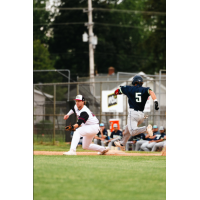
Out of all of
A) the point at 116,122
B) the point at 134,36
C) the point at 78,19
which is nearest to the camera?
the point at 116,122

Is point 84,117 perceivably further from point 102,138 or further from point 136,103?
point 102,138

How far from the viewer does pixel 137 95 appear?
27.1 feet

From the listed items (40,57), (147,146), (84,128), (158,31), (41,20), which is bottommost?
(147,146)

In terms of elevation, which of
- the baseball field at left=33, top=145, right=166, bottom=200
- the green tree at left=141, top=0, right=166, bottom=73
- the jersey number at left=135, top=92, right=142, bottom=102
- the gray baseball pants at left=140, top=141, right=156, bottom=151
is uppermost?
the green tree at left=141, top=0, right=166, bottom=73

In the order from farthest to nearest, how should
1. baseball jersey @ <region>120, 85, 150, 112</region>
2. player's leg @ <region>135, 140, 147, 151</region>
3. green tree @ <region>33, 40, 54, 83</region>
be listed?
green tree @ <region>33, 40, 54, 83</region>, player's leg @ <region>135, 140, 147, 151</region>, baseball jersey @ <region>120, 85, 150, 112</region>

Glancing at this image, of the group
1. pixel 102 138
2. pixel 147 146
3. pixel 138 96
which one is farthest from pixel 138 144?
pixel 138 96

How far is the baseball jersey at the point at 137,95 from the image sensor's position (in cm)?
821

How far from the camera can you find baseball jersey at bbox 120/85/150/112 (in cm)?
821

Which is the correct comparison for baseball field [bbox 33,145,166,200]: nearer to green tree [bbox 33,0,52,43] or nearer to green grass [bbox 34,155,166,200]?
green grass [bbox 34,155,166,200]

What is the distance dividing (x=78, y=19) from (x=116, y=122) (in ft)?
78.2

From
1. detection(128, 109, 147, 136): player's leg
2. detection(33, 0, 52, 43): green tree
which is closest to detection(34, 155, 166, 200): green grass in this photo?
detection(128, 109, 147, 136): player's leg

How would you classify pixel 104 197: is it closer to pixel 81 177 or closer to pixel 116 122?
pixel 81 177
